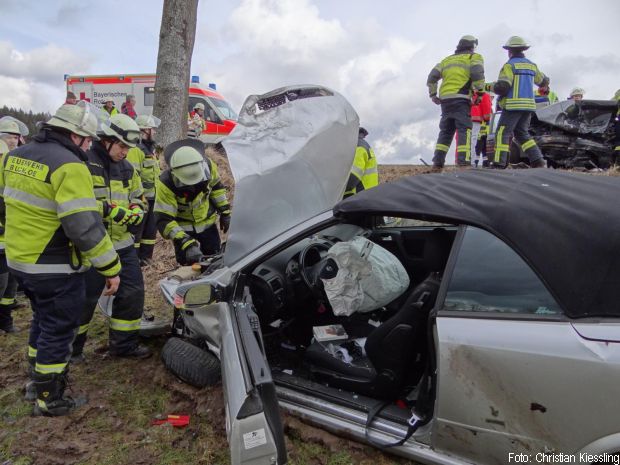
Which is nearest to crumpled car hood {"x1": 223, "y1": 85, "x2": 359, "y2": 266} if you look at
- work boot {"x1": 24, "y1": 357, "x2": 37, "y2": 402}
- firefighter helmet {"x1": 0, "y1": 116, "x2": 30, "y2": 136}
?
work boot {"x1": 24, "y1": 357, "x2": 37, "y2": 402}

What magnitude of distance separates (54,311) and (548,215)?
2675mm

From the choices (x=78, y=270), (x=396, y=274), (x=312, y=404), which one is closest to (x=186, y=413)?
(x=312, y=404)

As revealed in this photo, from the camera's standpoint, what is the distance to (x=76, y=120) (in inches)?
107

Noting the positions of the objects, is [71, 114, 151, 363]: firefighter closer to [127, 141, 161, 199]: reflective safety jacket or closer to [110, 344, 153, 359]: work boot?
[110, 344, 153, 359]: work boot

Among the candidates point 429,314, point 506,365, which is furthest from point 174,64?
point 506,365

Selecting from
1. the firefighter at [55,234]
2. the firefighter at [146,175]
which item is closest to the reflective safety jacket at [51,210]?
the firefighter at [55,234]

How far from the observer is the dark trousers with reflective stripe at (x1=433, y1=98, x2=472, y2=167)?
626 centimetres

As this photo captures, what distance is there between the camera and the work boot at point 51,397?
276cm

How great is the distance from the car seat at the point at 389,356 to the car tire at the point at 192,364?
70 centimetres

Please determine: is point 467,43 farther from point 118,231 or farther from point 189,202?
point 118,231

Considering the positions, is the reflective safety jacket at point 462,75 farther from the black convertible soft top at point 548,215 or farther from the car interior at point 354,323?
the black convertible soft top at point 548,215

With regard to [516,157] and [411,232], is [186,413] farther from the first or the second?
[516,157]

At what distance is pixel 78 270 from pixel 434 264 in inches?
86.0

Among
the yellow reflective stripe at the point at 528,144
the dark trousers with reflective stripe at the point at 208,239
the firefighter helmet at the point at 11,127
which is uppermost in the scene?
the firefighter helmet at the point at 11,127
